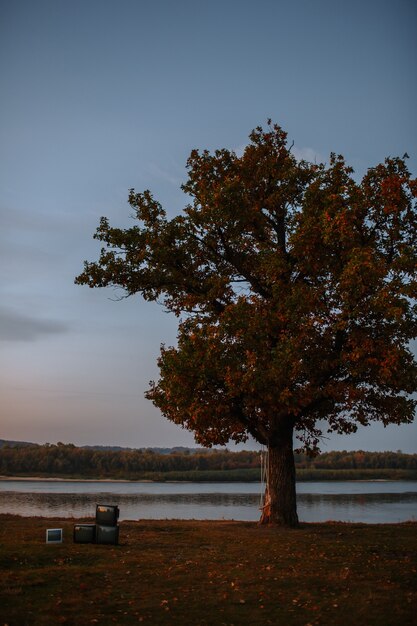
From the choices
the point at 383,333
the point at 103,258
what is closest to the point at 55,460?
the point at 103,258

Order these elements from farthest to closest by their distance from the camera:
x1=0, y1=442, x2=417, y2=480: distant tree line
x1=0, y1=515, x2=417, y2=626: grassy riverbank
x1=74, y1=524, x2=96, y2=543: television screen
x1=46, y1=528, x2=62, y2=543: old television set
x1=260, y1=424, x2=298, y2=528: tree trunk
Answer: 1. x1=0, y1=442, x2=417, y2=480: distant tree line
2. x1=260, y1=424, x2=298, y2=528: tree trunk
3. x1=74, y1=524, x2=96, y2=543: television screen
4. x1=46, y1=528, x2=62, y2=543: old television set
5. x1=0, y1=515, x2=417, y2=626: grassy riverbank

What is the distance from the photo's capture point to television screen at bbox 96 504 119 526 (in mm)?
13711

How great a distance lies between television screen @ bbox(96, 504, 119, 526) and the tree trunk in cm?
717

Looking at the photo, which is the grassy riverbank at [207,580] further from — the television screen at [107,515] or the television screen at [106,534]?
the television screen at [107,515]

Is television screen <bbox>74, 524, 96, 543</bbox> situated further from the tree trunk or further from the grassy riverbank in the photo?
the tree trunk

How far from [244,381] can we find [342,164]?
8.62 meters

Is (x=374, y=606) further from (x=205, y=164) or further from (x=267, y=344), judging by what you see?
(x=205, y=164)

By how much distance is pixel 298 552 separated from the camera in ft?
44.4

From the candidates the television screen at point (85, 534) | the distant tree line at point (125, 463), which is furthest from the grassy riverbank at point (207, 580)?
the distant tree line at point (125, 463)

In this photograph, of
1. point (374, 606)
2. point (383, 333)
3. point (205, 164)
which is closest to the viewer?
point (374, 606)

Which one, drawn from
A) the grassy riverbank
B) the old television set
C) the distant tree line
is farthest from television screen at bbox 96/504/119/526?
the distant tree line

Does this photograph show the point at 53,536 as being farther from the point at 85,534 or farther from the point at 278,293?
the point at 278,293

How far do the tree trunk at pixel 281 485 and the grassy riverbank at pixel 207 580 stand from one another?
9.92ft

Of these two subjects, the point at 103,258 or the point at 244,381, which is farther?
the point at 103,258
